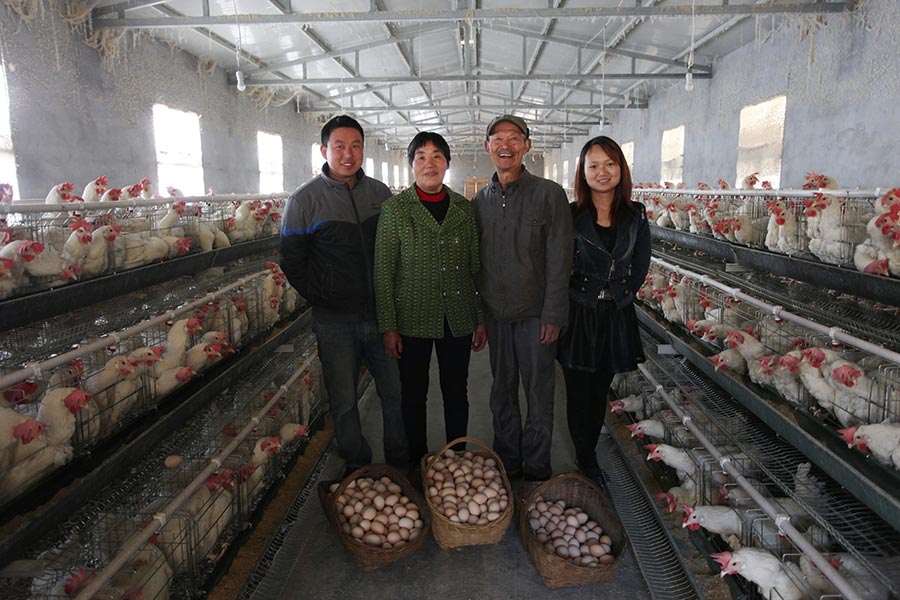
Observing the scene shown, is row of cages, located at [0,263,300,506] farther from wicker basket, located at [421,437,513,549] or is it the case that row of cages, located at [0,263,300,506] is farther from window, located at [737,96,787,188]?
window, located at [737,96,787,188]

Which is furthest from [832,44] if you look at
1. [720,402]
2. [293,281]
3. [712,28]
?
[293,281]

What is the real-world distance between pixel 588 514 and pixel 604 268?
3.63 ft

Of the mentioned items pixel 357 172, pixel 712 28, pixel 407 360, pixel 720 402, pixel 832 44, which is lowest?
pixel 720 402

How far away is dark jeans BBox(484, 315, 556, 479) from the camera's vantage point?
2834 millimetres

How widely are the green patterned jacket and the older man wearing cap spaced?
106 millimetres

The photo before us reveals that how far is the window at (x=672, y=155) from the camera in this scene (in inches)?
450

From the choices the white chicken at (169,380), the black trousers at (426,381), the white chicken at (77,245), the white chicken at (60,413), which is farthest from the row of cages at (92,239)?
the black trousers at (426,381)

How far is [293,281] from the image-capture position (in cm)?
277

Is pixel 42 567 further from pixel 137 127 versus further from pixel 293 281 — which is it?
pixel 137 127

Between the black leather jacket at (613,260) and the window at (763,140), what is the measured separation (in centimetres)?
589

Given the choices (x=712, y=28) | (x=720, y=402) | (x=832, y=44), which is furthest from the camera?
(x=712, y=28)

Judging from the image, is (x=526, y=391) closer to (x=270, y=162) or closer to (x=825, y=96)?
(x=825, y=96)

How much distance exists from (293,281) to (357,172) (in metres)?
0.60

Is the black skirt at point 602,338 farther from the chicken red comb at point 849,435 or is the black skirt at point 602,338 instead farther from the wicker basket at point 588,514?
the chicken red comb at point 849,435
